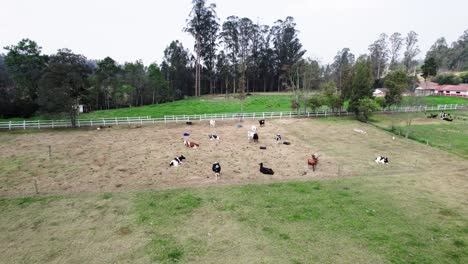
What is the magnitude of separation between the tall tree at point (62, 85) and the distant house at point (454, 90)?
7073 centimetres

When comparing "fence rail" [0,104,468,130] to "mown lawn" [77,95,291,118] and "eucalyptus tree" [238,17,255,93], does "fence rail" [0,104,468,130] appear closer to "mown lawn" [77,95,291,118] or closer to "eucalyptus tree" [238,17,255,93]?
"mown lawn" [77,95,291,118]

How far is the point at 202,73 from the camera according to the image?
60.5m

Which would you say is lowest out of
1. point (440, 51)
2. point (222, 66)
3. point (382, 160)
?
point (382, 160)

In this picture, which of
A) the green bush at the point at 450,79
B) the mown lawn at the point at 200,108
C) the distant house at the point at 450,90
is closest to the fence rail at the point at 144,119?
the mown lawn at the point at 200,108

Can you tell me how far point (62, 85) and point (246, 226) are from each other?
24.4 meters

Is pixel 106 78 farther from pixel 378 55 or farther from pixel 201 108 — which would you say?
pixel 378 55

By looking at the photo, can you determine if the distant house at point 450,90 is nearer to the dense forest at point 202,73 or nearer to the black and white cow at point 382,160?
the dense forest at point 202,73

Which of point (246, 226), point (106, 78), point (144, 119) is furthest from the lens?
point (106, 78)

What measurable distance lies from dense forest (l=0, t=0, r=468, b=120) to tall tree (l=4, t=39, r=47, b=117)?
101mm

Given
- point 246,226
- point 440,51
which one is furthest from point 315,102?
point 440,51

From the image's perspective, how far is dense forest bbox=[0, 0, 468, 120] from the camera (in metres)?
26.4

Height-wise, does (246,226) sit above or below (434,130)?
below

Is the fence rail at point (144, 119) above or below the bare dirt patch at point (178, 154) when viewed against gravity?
above

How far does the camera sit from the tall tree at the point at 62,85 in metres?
24.7
